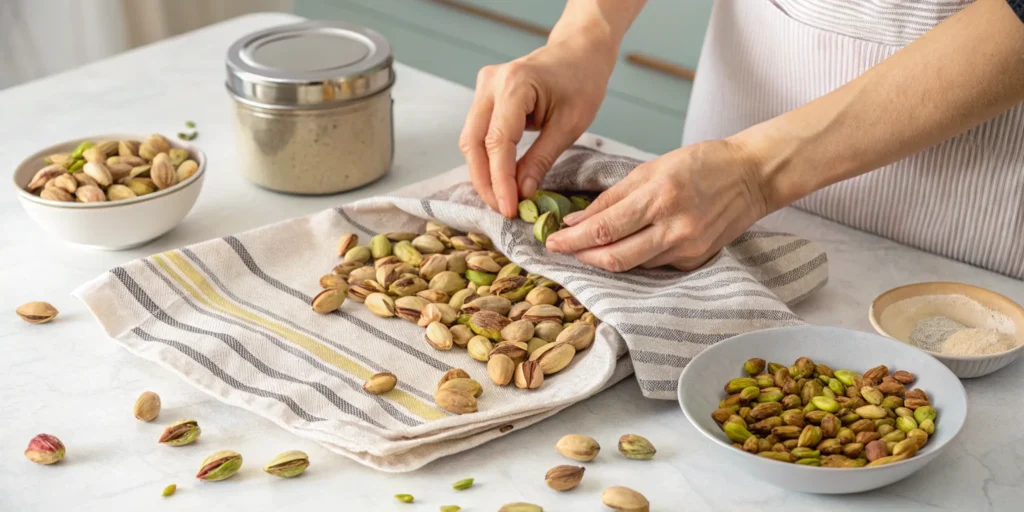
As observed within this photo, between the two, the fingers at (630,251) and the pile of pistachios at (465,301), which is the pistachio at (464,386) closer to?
the pile of pistachios at (465,301)

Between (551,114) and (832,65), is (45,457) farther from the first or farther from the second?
(832,65)

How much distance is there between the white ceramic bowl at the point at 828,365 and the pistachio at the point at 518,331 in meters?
0.20

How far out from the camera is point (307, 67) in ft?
4.45

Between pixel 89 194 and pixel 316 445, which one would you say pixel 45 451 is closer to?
pixel 316 445

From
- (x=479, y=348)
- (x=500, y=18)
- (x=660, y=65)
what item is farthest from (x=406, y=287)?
(x=500, y=18)

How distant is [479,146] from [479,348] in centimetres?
34

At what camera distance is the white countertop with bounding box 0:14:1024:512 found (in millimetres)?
885

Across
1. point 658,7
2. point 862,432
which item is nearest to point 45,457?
point 862,432

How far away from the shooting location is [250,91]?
4.38 ft

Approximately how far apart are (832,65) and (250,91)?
0.77m

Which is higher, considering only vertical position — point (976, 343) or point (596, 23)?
point (596, 23)

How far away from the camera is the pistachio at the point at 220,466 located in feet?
2.93

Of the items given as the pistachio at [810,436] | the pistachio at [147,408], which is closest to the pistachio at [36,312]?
the pistachio at [147,408]

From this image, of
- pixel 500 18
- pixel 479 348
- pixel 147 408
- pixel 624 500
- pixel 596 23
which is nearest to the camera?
pixel 624 500
